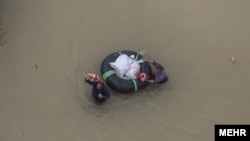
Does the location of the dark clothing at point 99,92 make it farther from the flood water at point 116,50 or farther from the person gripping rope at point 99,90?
the flood water at point 116,50

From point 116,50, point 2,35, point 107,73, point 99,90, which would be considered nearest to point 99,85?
point 99,90

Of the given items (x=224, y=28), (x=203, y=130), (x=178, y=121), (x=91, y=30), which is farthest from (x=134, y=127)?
(x=224, y=28)

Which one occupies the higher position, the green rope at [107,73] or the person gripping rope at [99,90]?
the green rope at [107,73]

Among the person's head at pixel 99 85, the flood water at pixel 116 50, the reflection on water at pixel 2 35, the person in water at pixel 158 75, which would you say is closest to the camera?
the person's head at pixel 99 85

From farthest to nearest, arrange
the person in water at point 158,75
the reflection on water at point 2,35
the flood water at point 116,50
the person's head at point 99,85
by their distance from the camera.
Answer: the reflection on water at point 2,35 → the person in water at point 158,75 → the flood water at point 116,50 → the person's head at point 99,85

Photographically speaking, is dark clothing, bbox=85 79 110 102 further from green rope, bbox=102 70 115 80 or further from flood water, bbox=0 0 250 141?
green rope, bbox=102 70 115 80

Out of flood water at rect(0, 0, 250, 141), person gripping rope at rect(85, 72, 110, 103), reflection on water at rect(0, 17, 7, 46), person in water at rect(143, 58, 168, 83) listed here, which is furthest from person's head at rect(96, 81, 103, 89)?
reflection on water at rect(0, 17, 7, 46)

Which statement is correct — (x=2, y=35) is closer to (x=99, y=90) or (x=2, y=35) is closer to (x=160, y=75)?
(x=99, y=90)

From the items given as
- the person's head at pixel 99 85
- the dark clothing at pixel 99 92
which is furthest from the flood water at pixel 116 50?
the person's head at pixel 99 85

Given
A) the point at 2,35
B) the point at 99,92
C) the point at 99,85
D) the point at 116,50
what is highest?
the point at 2,35
